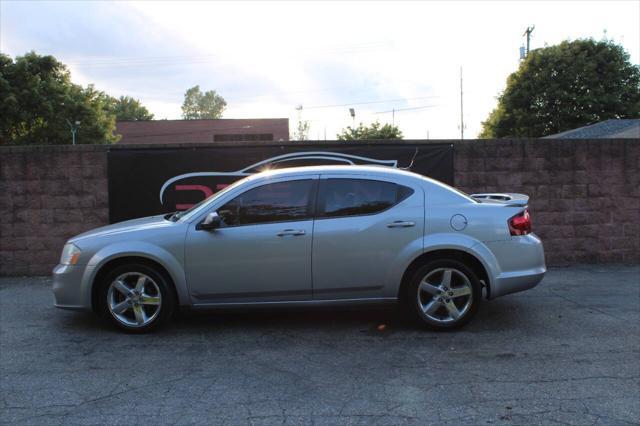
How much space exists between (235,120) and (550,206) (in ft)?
144

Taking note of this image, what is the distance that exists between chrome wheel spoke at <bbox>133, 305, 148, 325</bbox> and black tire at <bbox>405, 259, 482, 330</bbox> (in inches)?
99.4

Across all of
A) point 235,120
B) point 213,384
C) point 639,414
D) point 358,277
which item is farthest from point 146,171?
point 235,120

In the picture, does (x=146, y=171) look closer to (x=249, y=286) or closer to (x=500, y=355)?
(x=249, y=286)

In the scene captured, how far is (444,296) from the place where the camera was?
4977 mm

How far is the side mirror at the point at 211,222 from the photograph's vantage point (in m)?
4.92

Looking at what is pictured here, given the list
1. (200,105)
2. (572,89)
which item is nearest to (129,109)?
(200,105)

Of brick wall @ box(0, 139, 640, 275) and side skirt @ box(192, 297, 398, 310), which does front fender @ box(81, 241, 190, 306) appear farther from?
brick wall @ box(0, 139, 640, 275)

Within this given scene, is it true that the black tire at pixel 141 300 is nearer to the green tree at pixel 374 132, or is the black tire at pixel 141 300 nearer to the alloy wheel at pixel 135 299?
the alloy wheel at pixel 135 299

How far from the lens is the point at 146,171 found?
8250mm

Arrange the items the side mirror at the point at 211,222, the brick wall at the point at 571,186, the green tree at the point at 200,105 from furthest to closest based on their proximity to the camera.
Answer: the green tree at the point at 200,105 → the brick wall at the point at 571,186 → the side mirror at the point at 211,222

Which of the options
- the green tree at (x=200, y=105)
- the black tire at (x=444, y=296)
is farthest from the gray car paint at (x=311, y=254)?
the green tree at (x=200, y=105)

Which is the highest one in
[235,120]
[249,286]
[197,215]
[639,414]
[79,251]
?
[235,120]

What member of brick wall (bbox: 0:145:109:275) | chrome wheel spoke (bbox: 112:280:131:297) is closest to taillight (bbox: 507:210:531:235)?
chrome wheel spoke (bbox: 112:280:131:297)

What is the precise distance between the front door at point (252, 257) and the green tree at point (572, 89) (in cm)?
3296
